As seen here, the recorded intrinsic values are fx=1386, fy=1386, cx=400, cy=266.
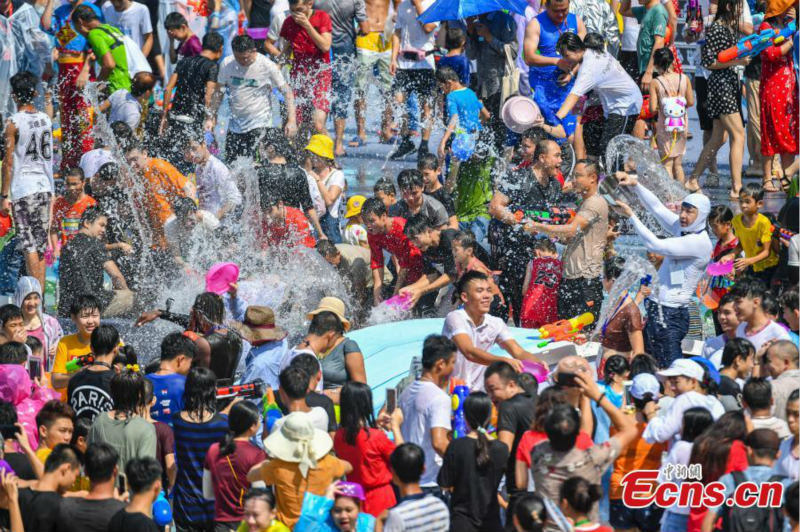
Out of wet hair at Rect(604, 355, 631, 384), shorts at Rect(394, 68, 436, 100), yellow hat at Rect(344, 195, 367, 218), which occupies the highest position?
shorts at Rect(394, 68, 436, 100)

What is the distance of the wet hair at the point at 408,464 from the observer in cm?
616

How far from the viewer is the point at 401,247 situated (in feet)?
33.9

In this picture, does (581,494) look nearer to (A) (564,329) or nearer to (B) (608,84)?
(A) (564,329)

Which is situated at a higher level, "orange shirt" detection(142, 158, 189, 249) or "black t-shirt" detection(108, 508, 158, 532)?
"orange shirt" detection(142, 158, 189, 249)

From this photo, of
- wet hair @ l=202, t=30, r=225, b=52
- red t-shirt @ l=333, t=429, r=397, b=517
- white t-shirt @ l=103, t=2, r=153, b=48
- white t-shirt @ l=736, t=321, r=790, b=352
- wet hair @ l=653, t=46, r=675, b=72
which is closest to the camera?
red t-shirt @ l=333, t=429, r=397, b=517

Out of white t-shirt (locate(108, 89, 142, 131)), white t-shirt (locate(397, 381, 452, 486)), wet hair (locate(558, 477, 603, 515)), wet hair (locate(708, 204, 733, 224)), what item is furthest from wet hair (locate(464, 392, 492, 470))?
white t-shirt (locate(108, 89, 142, 131))

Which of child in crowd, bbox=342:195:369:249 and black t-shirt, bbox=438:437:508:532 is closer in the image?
black t-shirt, bbox=438:437:508:532

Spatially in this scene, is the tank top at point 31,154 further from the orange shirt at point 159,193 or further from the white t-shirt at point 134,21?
the white t-shirt at point 134,21

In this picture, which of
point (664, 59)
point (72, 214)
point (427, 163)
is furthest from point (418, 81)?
point (72, 214)

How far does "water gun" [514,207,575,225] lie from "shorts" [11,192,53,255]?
3981 millimetres

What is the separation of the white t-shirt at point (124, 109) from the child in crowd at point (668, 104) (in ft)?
16.2

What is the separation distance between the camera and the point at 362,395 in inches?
262

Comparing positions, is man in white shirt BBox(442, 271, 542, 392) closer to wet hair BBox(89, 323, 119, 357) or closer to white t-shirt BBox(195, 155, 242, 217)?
wet hair BBox(89, 323, 119, 357)

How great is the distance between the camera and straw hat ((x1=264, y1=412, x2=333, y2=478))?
20.8 ft
